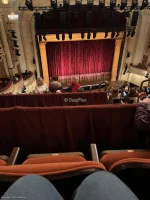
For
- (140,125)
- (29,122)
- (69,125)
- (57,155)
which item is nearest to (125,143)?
(140,125)

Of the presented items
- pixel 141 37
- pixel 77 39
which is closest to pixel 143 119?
pixel 77 39

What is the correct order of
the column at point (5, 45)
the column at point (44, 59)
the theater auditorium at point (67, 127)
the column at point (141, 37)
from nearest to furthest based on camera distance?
the theater auditorium at point (67, 127), the column at point (5, 45), the column at point (44, 59), the column at point (141, 37)

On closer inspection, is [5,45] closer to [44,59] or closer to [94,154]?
[44,59]

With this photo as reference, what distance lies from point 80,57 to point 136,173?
8336 mm

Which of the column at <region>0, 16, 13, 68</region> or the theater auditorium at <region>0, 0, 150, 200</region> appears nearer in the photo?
the theater auditorium at <region>0, 0, 150, 200</region>

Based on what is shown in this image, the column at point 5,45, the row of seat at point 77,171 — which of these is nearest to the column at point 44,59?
the column at point 5,45

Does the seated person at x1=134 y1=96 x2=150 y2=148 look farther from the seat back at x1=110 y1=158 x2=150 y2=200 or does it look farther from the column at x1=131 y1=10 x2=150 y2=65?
the column at x1=131 y1=10 x2=150 y2=65

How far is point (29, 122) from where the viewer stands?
5.03 ft

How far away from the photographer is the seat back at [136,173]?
2.56 feet

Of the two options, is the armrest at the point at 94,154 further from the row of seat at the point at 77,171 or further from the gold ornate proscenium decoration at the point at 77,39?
the gold ornate proscenium decoration at the point at 77,39

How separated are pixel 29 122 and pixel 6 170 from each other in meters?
0.84

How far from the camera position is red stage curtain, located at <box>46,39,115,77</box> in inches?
318

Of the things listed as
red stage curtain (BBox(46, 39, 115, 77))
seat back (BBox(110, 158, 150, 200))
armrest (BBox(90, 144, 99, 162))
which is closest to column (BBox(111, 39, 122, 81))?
red stage curtain (BBox(46, 39, 115, 77))

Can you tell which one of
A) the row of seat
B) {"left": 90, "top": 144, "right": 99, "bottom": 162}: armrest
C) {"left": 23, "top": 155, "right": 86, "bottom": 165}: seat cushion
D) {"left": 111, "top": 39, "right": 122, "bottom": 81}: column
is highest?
the row of seat
